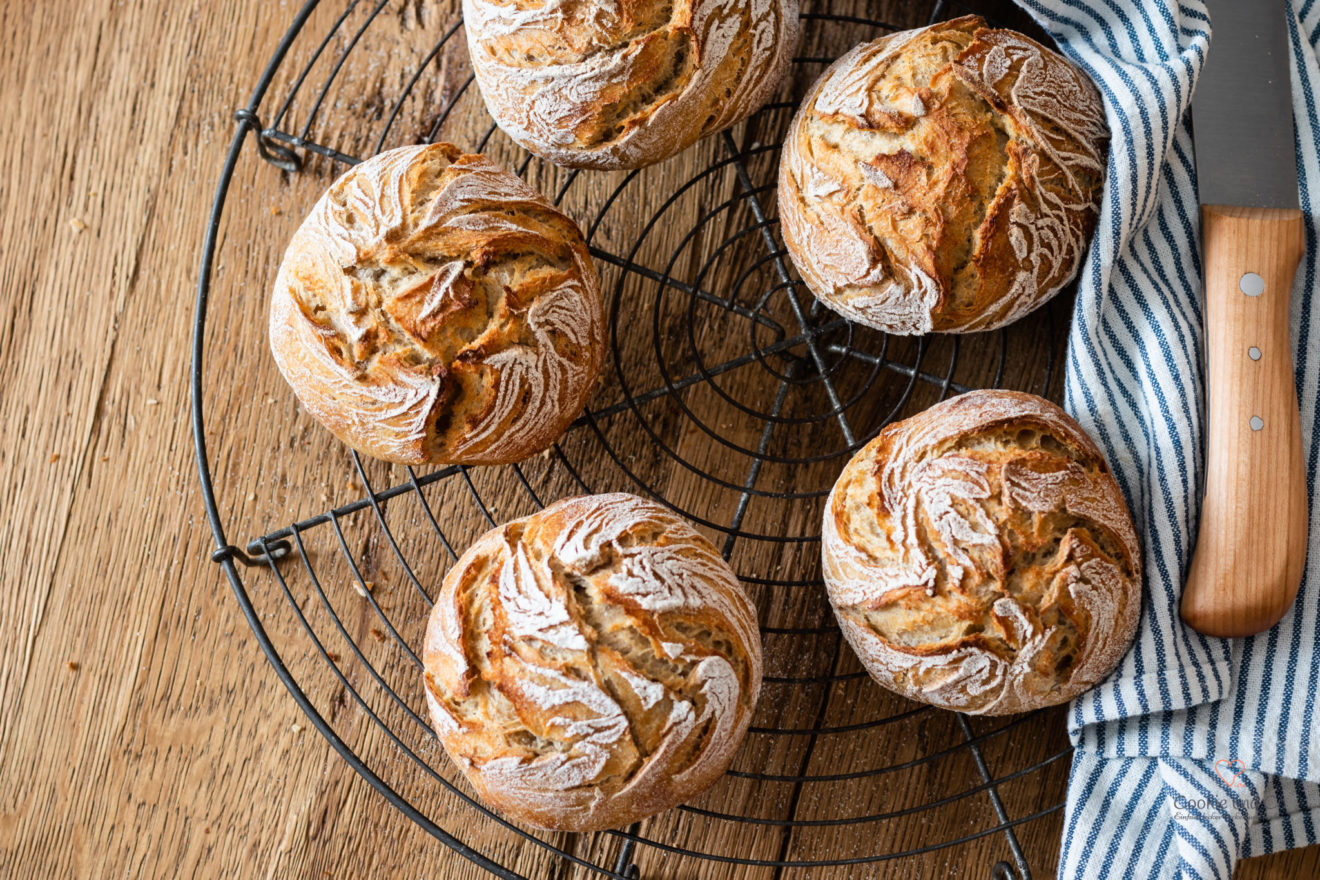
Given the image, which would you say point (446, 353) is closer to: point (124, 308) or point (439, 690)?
point (439, 690)

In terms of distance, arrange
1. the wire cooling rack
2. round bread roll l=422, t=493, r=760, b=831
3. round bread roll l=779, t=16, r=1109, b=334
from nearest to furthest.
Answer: round bread roll l=422, t=493, r=760, b=831 → round bread roll l=779, t=16, r=1109, b=334 → the wire cooling rack

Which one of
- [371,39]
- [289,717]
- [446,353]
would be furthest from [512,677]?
[371,39]

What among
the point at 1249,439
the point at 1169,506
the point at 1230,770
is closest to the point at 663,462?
the point at 1169,506

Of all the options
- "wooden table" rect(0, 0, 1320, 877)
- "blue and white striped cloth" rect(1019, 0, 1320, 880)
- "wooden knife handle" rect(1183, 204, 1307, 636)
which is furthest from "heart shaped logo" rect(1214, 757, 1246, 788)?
"wooden table" rect(0, 0, 1320, 877)

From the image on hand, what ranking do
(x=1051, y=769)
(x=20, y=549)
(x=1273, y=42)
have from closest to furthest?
(x=1273, y=42) < (x=1051, y=769) < (x=20, y=549)

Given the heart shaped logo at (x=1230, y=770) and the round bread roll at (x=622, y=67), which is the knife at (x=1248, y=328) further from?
the round bread roll at (x=622, y=67)

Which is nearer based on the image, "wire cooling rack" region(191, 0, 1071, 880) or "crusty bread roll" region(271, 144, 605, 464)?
"crusty bread roll" region(271, 144, 605, 464)

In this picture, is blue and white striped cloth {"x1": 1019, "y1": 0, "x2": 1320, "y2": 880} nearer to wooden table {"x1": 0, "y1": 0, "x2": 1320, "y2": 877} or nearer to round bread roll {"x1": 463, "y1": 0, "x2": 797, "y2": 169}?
round bread roll {"x1": 463, "y1": 0, "x2": 797, "y2": 169}

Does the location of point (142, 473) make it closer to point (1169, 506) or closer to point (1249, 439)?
point (1169, 506)
